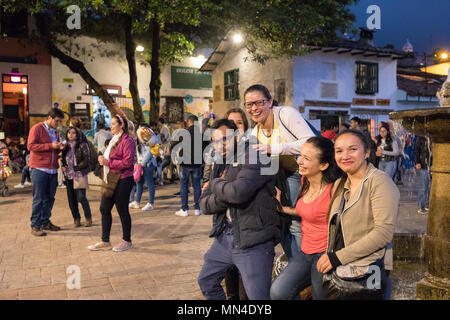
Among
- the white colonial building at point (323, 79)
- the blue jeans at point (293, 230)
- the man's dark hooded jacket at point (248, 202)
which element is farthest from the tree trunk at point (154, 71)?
the man's dark hooded jacket at point (248, 202)

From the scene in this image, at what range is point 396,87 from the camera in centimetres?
2509

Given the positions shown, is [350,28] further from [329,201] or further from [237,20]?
[329,201]

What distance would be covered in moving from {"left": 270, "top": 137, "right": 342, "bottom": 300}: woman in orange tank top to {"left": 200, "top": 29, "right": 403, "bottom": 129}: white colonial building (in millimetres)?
17973

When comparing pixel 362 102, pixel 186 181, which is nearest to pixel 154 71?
pixel 186 181

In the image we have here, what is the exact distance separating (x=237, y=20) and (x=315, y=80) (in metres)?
8.68

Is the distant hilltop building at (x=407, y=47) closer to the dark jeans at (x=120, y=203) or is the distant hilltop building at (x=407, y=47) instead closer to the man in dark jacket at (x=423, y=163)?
the man in dark jacket at (x=423, y=163)

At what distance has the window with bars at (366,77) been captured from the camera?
23.6 metres

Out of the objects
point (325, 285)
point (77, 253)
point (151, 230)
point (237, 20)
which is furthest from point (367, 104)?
Result: point (325, 285)

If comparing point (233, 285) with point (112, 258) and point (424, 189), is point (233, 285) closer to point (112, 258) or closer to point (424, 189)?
point (112, 258)

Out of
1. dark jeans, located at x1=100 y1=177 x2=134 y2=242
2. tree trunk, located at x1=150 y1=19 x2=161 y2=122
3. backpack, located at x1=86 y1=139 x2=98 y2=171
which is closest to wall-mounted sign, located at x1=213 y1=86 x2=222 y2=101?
tree trunk, located at x1=150 y1=19 x2=161 y2=122

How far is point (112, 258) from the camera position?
5.93 meters

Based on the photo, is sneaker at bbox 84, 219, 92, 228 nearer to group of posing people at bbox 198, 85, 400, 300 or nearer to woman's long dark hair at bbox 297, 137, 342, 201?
group of posing people at bbox 198, 85, 400, 300

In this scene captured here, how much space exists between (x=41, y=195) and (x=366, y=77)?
20244 millimetres

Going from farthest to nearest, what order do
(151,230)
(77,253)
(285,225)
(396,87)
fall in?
(396,87)
(151,230)
(77,253)
(285,225)
